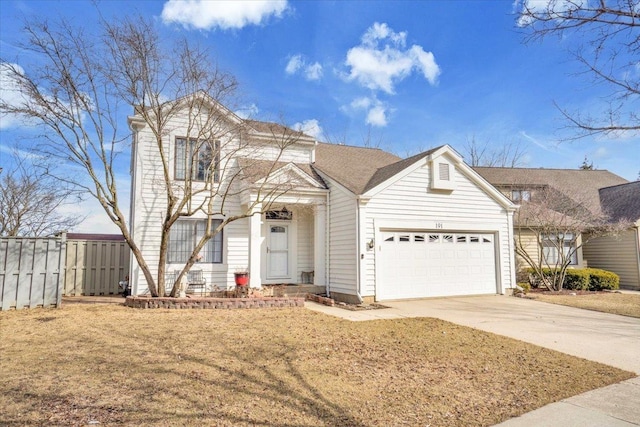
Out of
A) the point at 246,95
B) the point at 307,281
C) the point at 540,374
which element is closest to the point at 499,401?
the point at 540,374

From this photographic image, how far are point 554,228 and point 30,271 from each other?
1826 cm

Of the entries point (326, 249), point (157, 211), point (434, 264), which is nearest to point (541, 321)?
point (434, 264)

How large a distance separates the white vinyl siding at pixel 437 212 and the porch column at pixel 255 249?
11.0ft

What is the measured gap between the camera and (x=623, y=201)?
20.1 metres

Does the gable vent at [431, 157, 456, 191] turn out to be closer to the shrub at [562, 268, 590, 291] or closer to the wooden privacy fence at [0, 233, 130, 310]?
the shrub at [562, 268, 590, 291]

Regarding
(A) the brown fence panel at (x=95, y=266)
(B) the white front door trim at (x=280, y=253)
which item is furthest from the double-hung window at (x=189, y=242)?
(A) the brown fence panel at (x=95, y=266)

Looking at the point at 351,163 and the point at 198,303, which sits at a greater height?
the point at 351,163

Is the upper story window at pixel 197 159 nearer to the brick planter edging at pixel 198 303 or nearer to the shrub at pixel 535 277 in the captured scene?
the brick planter edging at pixel 198 303

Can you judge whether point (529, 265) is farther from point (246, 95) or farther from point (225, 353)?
point (225, 353)

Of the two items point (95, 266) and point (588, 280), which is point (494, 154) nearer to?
point (588, 280)

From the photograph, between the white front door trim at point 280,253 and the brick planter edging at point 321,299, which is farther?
the white front door trim at point 280,253

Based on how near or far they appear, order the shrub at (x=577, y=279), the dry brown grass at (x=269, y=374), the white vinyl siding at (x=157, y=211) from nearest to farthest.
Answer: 1. the dry brown grass at (x=269, y=374)
2. the white vinyl siding at (x=157, y=211)
3. the shrub at (x=577, y=279)

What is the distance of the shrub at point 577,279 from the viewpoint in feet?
55.5

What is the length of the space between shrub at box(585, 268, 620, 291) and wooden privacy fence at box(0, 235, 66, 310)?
781 inches
